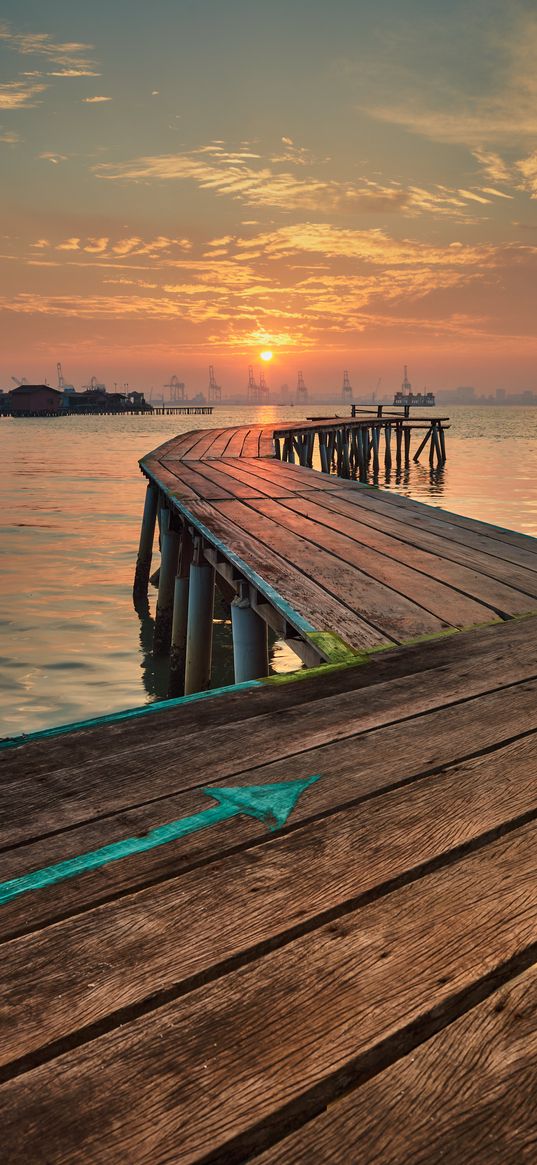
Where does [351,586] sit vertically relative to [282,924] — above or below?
above

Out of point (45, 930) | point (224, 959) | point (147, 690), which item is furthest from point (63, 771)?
point (147, 690)

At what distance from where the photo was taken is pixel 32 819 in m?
1.93

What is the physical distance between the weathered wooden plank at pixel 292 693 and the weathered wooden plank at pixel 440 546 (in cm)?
80

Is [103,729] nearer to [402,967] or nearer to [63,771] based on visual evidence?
[63,771]

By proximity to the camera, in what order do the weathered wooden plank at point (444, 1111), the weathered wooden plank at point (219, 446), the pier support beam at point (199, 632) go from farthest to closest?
the weathered wooden plank at point (219, 446)
the pier support beam at point (199, 632)
the weathered wooden plank at point (444, 1111)

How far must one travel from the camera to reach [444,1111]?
3.65 ft

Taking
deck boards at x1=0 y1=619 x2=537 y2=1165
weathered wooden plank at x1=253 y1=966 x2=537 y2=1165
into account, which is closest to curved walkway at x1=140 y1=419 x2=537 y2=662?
deck boards at x1=0 y1=619 x2=537 y2=1165

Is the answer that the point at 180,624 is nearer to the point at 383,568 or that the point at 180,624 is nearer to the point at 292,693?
the point at 383,568

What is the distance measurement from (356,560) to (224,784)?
2823 millimetres

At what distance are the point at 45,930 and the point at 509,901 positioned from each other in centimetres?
86

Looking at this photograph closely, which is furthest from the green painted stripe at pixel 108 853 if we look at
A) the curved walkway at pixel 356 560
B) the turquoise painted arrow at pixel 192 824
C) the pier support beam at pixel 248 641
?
the pier support beam at pixel 248 641

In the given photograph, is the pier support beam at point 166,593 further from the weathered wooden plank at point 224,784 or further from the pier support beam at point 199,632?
the weathered wooden plank at point 224,784

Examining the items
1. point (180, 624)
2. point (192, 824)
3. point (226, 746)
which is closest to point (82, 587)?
point (180, 624)

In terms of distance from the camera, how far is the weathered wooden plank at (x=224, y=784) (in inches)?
64.8
